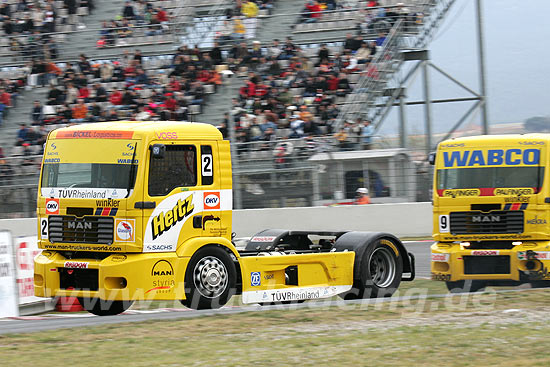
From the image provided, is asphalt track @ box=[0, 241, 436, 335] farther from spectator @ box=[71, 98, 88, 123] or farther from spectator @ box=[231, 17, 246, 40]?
spectator @ box=[231, 17, 246, 40]

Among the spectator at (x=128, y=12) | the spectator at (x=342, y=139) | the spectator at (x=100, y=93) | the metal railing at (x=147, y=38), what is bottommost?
the spectator at (x=342, y=139)

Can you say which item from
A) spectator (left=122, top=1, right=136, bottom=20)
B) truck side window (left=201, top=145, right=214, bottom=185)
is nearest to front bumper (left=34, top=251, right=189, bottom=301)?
truck side window (left=201, top=145, right=214, bottom=185)

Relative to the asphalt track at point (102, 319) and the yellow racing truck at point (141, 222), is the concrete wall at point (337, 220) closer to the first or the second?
the asphalt track at point (102, 319)

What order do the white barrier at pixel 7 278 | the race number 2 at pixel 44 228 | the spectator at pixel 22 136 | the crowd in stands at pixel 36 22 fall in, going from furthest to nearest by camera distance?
the crowd in stands at pixel 36 22
the spectator at pixel 22 136
the white barrier at pixel 7 278
the race number 2 at pixel 44 228

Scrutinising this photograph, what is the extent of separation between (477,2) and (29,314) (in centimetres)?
1808

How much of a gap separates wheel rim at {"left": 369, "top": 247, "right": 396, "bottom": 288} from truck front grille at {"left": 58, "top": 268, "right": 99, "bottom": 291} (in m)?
3.61

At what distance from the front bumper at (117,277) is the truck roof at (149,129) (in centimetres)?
133

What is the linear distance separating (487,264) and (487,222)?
563mm

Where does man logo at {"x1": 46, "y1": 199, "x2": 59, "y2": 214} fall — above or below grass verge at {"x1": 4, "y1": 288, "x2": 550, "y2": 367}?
above

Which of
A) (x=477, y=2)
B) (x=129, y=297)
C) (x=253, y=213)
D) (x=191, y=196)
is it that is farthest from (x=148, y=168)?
(x=477, y=2)

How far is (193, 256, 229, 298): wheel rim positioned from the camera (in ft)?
32.3

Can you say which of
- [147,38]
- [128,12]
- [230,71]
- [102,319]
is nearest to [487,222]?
[102,319]

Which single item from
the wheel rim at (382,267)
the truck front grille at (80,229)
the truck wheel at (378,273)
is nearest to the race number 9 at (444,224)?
the truck wheel at (378,273)

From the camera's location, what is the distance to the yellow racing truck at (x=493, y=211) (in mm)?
11805
